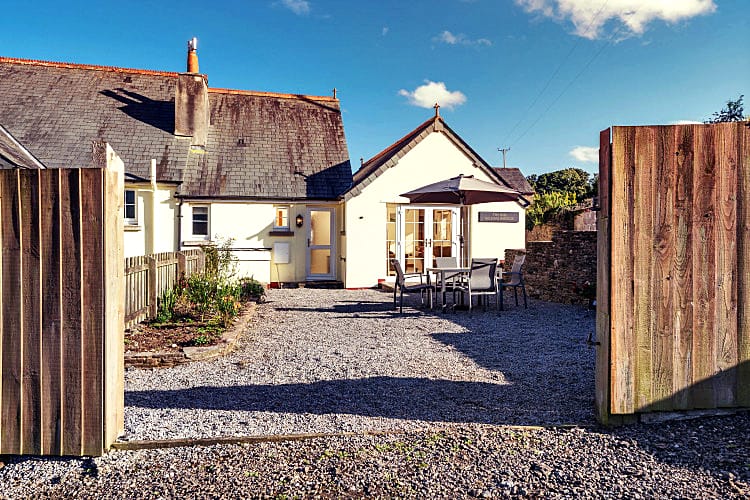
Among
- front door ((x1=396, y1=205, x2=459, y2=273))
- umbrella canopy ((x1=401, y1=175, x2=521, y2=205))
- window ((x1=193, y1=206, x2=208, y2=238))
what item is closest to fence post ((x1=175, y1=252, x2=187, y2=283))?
umbrella canopy ((x1=401, y1=175, x2=521, y2=205))

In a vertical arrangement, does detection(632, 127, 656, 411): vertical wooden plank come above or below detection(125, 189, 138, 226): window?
below

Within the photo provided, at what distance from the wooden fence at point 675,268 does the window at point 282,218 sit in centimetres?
1290

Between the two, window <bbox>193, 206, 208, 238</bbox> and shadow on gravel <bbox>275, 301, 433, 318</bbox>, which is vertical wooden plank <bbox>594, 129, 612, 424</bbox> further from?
window <bbox>193, 206, 208, 238</bbox>

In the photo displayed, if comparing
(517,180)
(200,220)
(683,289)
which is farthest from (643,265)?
(517,180)

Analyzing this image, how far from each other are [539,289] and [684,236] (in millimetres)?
8930

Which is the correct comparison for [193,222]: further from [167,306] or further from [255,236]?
[167,306]

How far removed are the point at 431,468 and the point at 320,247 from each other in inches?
521

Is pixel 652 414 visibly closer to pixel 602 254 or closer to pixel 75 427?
pixel 602 254

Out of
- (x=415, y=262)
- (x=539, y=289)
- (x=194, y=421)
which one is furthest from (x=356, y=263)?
(x=194, y=421)

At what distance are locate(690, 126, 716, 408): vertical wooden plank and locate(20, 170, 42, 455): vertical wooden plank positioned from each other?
4.30 meters

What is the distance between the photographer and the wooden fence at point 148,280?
706cm

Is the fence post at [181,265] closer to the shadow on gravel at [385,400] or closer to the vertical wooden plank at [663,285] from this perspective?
the shadow on gravel at [385,400]

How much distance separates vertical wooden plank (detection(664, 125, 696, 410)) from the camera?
3467mm

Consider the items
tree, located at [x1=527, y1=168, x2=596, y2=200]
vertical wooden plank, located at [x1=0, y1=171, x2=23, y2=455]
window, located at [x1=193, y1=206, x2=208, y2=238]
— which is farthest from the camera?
tree, located at [x1=527, y1=168, x2=596, y2=200]
